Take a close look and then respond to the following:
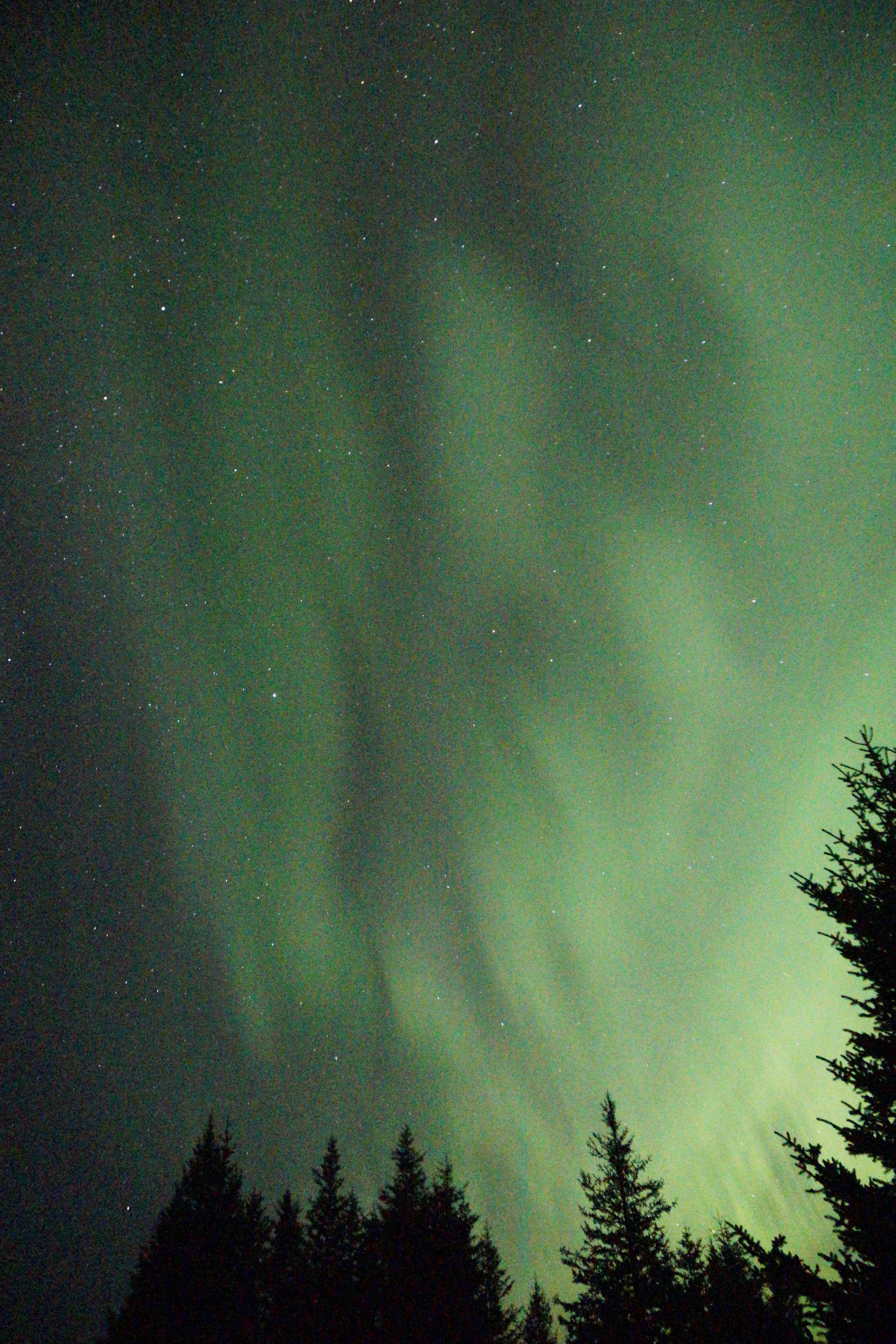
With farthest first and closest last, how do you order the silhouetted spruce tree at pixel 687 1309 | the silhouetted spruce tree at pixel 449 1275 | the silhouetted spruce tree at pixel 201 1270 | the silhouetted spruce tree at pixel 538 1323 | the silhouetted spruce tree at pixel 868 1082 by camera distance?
the silhouetted spruce tree at pixel 538 1323, the silhouetted spruce tree at pixel 449 1275, the silhouetted spruce tree at pixel 201 1270, the silhouetted spruce tree at pixel 687 1309, the silhouetted spruce tree at pixel 868 1082

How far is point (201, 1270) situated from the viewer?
12867 millimetres

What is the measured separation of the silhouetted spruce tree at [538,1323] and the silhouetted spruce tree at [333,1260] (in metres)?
7.90

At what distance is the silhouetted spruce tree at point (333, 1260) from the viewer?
15.5 m

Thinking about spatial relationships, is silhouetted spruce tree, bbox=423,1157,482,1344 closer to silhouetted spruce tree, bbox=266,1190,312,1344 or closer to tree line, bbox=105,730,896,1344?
tree line, bbox=105,730,896,1344

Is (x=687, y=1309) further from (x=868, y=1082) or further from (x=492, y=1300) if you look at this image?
(x=492, y=1300)

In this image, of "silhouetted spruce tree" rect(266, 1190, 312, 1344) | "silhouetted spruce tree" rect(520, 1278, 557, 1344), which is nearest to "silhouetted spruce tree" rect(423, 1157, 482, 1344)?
"silhouetted spruce tree" rect(266, 1190, 312, 1344)

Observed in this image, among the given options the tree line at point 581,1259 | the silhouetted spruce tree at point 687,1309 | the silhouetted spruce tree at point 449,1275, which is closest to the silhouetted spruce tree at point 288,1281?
Result: the tree line at point 581,1259

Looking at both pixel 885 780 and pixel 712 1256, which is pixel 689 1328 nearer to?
pixel 712 1256

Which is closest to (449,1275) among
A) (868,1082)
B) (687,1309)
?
(687,1309)

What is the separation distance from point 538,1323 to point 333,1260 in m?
16.9

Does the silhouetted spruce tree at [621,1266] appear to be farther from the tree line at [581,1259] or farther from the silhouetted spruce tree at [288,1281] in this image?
the silhouetted spruce tree at [288,1281]

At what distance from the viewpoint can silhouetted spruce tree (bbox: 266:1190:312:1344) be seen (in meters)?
15.4

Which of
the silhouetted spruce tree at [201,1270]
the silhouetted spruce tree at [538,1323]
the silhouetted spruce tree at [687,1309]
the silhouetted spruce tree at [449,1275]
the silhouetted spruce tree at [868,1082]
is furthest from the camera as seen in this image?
the silhouetted spruce tree at [538,1323]

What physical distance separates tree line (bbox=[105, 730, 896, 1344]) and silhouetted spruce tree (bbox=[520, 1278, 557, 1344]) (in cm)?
26
